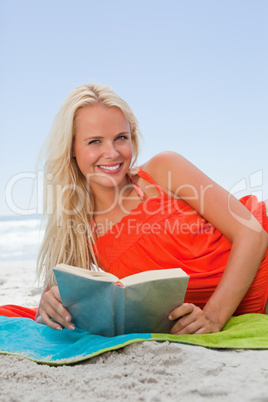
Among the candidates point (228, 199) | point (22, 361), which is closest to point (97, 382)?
point (22, 361)

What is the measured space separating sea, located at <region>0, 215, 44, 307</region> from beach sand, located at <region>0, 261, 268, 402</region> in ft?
3.03

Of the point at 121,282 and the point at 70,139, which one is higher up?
the point at 70,139

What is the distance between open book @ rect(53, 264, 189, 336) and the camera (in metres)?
1.14

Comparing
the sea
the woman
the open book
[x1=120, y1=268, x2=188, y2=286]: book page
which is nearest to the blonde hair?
the woman

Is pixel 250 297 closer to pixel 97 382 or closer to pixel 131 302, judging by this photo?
pixel 131 302

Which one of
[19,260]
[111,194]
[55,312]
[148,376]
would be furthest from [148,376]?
[19,260]

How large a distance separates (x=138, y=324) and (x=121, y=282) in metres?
0.18

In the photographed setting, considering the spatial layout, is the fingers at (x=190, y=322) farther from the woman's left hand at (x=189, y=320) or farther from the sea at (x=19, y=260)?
the sea at (x=19, y=260)

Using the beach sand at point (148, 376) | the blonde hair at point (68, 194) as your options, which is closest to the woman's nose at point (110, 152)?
the blonde hair at point (68, 194)

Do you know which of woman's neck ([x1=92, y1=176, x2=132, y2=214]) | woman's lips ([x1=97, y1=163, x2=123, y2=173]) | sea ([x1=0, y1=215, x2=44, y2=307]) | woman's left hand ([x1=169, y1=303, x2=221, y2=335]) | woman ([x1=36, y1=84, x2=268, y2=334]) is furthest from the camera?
sea ([x1=0, y1=215, x2=44, y2=307])

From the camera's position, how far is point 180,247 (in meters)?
1.83

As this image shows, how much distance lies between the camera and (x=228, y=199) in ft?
5.63

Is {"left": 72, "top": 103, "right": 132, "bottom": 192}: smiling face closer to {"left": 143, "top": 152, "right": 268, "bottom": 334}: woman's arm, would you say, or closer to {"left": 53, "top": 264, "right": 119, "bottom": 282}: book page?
{"left": 143, "top": 152, "right": 268, "bottom": 334}: woman's arm

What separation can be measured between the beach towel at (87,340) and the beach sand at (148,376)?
0.03m
